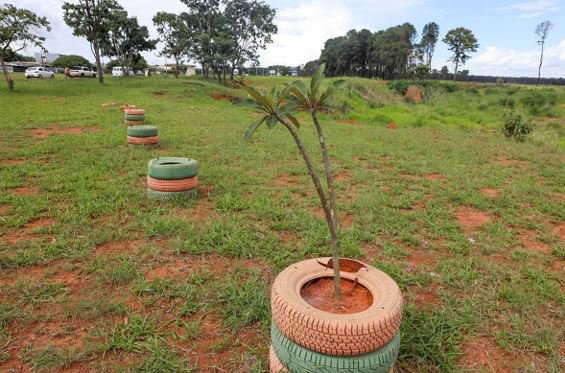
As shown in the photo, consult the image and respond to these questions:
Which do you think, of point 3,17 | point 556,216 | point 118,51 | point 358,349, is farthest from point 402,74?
point 358,349

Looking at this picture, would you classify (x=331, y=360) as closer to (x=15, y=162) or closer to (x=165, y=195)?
(x=165, y=195)

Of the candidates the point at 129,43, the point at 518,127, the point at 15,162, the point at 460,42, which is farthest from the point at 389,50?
the point at 15,162

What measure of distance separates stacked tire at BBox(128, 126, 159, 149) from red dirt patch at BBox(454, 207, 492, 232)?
5335mm

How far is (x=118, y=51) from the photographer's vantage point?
105 ft

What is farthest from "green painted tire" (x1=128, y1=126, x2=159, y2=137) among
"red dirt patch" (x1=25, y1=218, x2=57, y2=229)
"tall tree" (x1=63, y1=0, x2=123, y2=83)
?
"tall tree" (x1=63, y1=0, x2=123, y2=83)

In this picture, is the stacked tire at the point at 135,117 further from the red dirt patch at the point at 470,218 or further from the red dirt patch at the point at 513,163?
the red dirt patch at the point at 513,163

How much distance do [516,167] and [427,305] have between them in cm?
523

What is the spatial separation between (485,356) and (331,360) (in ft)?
3.53

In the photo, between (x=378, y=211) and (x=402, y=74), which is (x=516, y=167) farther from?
(x=402, y=74)

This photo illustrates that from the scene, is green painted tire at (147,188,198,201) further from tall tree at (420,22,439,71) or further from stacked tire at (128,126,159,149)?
tall tree at (420,22,439,71)

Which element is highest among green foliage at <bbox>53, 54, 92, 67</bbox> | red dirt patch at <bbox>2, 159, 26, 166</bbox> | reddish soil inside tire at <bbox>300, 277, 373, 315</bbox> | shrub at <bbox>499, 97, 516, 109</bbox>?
green foliage at <bbox>53, 54, 92, 67</bbox>

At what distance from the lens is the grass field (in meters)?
1.98

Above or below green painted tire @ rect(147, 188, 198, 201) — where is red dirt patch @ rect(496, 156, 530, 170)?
below

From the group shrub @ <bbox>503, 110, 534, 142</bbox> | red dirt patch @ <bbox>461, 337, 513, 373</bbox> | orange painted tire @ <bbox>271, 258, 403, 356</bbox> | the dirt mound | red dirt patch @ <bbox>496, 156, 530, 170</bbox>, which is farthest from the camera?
the dirt mound
